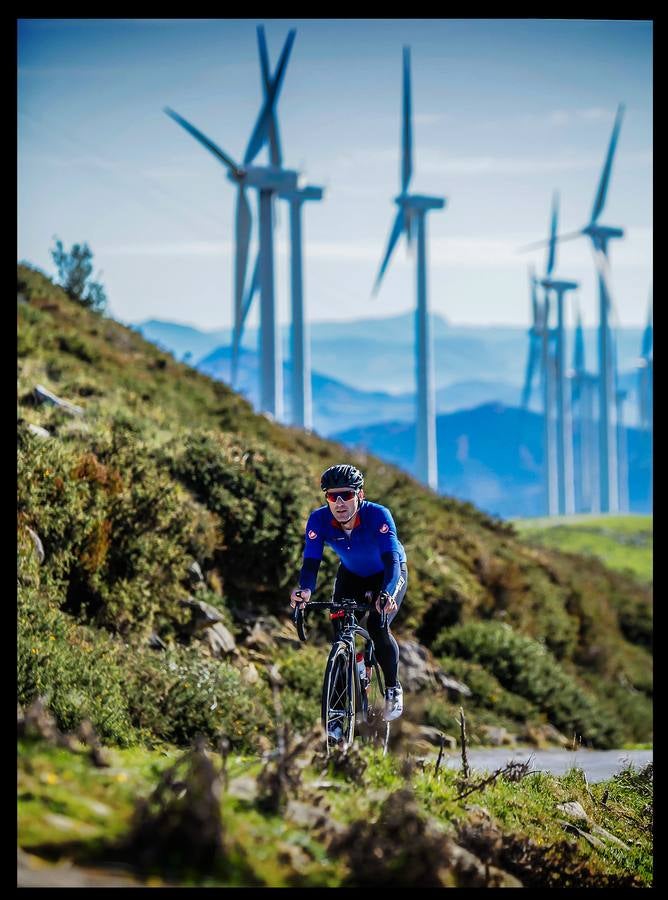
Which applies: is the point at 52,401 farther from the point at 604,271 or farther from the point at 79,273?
the point at 604,271

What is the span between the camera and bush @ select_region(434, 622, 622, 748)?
72.8 ft

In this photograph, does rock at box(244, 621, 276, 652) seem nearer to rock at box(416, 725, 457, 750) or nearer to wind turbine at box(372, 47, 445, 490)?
rock at box(416, 725, 457, 750)

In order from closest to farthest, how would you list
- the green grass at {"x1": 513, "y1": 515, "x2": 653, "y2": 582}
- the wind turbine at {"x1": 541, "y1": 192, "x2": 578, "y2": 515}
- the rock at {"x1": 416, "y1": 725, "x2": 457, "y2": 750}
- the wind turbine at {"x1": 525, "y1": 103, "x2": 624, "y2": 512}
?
1. the rock at {"x1": 416, "y1": 725, "x2": 457, "y2": 750}
2. the green grass at {"x1": 513, "y1": 515, "x2": 653, "y2": 582}
3. the wind turbine at {"x1": 525, "y1": 103, "x2": 624, "y2": 512}
4. the wind turbine at {"x1": 541, "y1": 192, "x2": 578, "y2": 515}

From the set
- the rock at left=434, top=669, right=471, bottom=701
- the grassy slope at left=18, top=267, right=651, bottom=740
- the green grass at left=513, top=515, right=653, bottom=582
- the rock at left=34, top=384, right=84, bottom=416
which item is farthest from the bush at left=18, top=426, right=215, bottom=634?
the green grass at left=513, top=515, right=653, bottom=582

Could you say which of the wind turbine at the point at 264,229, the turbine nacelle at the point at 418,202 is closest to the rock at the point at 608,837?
the wind turbine at the point at 264,229

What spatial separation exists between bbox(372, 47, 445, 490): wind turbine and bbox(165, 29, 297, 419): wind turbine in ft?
22.3

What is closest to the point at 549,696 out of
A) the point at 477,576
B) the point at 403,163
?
the point at 477,576

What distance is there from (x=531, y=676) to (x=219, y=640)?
736 centimetres

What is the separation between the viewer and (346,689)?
33.4 ft

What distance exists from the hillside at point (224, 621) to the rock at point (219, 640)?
0.11 feet

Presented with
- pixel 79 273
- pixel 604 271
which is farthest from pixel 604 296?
pixel 79 273

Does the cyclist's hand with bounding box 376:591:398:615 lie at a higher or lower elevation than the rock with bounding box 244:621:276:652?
higher
